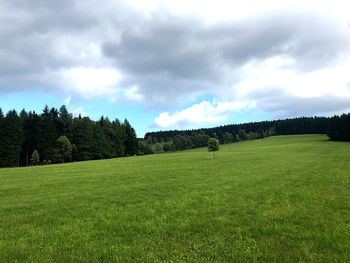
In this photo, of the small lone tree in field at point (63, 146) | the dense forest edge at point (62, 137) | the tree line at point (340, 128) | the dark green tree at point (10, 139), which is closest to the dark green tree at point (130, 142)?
the dense forest edge at point (62, 137)

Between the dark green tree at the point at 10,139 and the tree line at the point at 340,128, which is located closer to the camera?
the dark green tree at the point at 10,139

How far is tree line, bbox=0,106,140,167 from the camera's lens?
6084 centimetres

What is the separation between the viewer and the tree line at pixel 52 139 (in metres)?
60.8

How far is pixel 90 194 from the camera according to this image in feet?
44.5

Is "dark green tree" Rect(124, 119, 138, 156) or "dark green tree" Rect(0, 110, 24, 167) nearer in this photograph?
"dark green tree" Rect(0, 110, 24, 167)

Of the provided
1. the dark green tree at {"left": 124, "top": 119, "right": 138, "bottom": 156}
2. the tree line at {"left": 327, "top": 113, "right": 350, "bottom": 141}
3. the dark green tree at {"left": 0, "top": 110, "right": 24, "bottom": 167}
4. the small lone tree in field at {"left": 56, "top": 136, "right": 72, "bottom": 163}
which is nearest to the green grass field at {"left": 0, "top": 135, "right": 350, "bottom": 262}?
the small lone tree in field at {"left": 56, "top": 136, "right": 72, "bottom": 163}

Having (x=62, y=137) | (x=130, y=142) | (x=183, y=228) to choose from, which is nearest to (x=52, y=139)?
(x=62, y=137)

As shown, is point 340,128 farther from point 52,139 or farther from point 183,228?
point 52,139

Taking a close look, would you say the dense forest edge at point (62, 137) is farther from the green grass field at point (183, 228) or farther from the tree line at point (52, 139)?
the green grass field at point (183, 228)

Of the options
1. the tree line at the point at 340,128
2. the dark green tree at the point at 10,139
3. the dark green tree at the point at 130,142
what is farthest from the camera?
the dark green tree at the point at 130,142

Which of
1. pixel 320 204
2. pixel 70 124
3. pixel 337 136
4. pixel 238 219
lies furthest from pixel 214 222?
pixel 337 136

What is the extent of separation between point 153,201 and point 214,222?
447 cm

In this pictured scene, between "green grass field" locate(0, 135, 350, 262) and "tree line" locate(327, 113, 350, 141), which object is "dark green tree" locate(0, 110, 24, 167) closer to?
"green grass field" locate(0, 135, 350, 262)

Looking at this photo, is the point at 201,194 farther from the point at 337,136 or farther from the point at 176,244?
the point at 337,136
